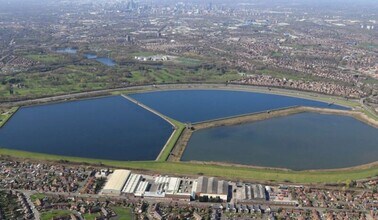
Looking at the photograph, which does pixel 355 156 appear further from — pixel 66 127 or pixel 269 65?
pixel 269 65

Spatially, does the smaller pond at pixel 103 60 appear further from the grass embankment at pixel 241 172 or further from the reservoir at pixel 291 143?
the grass embankment at pixel 241 172

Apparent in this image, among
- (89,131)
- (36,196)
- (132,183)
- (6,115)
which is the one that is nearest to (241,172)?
(132,183)

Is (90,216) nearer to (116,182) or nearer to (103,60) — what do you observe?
(116,182)

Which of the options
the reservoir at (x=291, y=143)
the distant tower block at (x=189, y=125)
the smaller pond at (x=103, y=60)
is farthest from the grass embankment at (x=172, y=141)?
the smaller pond at (x=103, y=60)

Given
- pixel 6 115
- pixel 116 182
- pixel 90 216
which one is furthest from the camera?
pixel 6 115

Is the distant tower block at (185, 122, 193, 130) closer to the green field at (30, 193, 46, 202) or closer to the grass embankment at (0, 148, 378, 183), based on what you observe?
the grass embankment at (0, 148, 378, 183)

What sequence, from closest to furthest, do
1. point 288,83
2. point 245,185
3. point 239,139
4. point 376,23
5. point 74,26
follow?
point 245,185, point 239,139, point 288,83, point 74,26, point 376,23

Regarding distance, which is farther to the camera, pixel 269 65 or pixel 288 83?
pixel 269 65

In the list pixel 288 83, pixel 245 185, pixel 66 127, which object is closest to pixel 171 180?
pixel 245 185
